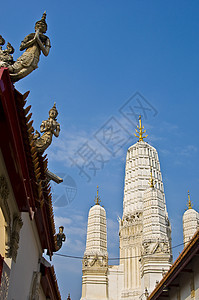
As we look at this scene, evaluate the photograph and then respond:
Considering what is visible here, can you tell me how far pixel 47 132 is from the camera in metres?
9.59

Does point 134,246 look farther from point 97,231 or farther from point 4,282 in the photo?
→ point 4,282

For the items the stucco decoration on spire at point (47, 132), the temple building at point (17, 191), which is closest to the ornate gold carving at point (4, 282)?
the temple building at point (17, 191)

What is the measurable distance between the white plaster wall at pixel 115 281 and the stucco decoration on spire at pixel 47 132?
33656mm

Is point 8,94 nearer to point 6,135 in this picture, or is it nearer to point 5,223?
point 6,135

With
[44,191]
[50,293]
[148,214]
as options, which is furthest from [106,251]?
[44,191]

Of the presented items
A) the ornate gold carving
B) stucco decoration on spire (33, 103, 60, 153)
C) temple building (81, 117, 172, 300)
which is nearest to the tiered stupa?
temple building (81, 117, 172, 300)

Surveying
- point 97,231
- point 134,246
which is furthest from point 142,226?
point 97,231

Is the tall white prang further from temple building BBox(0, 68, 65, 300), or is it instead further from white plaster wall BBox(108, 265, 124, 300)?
temple building BBox(0, 68, 65, 300)

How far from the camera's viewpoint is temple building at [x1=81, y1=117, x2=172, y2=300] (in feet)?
114

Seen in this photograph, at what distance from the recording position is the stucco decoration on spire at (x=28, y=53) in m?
7.38

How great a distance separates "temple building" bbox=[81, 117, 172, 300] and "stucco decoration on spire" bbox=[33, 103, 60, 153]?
26.6 meters

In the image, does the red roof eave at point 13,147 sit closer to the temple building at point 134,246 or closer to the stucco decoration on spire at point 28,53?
the stucco decoration on spire at point 28,53

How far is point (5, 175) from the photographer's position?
7.40 meters

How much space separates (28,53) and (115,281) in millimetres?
36872
